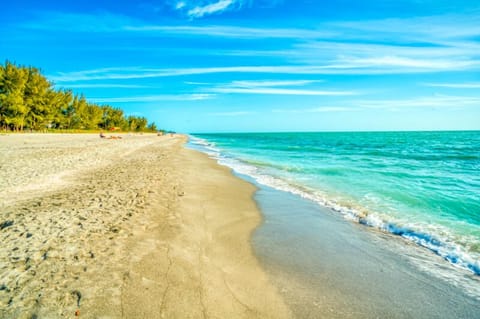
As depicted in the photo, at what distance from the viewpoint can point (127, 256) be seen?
4590mm

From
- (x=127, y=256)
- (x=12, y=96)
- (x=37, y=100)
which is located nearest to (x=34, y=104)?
(x=37, y=100)

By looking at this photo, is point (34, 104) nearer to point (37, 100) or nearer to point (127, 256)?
point (37, 100)

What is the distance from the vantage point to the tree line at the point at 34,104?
48.4 metres

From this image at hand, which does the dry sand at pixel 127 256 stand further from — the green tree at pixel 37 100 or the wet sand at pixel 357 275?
the green tree at pixel 37 100

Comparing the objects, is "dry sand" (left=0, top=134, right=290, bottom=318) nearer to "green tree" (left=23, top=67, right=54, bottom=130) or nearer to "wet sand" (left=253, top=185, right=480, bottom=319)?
"wet sand" (left=253, top=185, right=480, bottom=319)

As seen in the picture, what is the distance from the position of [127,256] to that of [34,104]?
6651 cm

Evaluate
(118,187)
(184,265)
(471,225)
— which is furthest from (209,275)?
(471,225)

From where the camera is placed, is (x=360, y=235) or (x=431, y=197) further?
(x=431, y=197)

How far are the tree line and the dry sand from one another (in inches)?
2129

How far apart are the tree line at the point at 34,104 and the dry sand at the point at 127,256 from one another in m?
54.1

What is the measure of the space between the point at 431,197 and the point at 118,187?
13.3 metres

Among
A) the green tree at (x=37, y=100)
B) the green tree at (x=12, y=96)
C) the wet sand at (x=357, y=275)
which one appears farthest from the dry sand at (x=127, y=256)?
the green tree at (x=37, y=100)

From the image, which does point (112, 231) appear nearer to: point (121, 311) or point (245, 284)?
point (121, 311)

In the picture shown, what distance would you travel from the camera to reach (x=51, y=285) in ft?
11.8
